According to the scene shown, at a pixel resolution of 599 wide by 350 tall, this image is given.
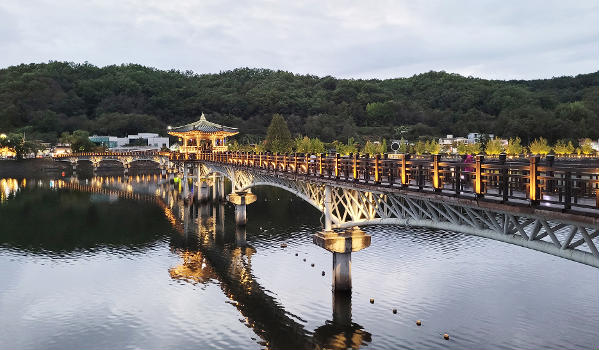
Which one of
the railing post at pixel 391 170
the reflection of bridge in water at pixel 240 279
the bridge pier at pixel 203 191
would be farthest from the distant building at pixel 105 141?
the railing post at pixel 391 170

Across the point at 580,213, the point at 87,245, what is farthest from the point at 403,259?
the point at 87,245

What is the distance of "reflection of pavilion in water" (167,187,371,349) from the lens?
888 inches

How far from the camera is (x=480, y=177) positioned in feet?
52.2

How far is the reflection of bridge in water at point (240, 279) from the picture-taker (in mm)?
22625

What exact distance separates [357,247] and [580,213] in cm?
1504

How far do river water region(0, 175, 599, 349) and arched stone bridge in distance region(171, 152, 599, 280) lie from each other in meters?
4.80

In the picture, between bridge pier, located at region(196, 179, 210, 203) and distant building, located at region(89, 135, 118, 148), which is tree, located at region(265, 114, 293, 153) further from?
distant building, located at region(89, 135, 118, 148)

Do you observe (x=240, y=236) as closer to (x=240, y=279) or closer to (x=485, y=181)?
(x=240, y=279)

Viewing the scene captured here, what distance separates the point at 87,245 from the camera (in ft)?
140

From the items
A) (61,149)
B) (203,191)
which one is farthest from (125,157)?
(203,191)

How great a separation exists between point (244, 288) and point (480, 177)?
717 inches

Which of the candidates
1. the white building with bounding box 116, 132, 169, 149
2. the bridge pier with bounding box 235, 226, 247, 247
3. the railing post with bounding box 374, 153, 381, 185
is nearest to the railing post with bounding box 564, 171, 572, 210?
the railing post with bounding box 374, 153, 381, 185

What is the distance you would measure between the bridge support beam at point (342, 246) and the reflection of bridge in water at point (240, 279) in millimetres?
783

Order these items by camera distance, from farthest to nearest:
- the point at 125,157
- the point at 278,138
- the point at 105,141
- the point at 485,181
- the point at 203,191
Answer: the point at 105,141 < the point at 125,157 < the point at 278,138 < the point at 203,191 < the point at 485,181
